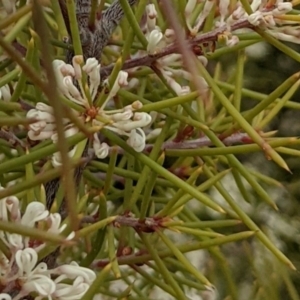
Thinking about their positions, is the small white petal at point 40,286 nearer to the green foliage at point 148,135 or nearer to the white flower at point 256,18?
the green foliage at point 148,135

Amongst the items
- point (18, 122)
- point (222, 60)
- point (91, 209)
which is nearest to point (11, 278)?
point (18, 122)

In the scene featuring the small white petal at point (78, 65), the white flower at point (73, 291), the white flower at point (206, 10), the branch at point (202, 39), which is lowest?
the white flower at point (73, 291)

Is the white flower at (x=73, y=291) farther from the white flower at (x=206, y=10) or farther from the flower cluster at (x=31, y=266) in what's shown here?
the white flower at (x=206, y=10)

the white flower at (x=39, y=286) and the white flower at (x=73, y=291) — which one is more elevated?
the white flower at (x=39, y=286)

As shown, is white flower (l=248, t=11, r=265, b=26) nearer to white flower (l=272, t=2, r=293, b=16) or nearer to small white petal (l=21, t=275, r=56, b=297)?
white flower (l=272, t=2, r=293, b=16)

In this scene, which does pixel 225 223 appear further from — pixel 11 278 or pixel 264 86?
Result: pixel 264 86

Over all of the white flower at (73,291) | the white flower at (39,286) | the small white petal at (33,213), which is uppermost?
the small white petal at (33,213)

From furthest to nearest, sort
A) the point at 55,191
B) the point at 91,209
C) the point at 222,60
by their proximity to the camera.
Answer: the point at 222,60 → the point at 91,209 → the point at 55,191

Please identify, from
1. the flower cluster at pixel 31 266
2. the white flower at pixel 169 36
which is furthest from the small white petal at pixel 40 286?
the white flower at pixel 169 36

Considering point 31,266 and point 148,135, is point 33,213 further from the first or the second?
point 148,135
